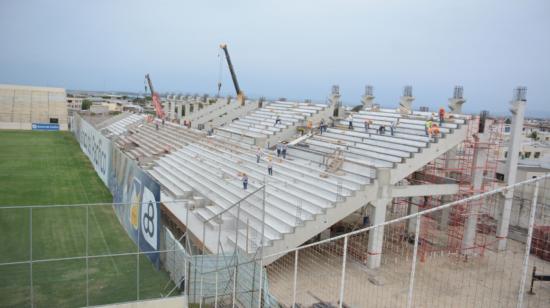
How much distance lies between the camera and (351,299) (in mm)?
10188

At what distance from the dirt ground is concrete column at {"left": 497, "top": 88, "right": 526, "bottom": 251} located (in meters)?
0.73

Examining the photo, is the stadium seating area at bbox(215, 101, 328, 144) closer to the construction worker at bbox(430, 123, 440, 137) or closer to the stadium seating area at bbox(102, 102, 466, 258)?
the stadium seating area at bbox(102, 102, 466, 258)

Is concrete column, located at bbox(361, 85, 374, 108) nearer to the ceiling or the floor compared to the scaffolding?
nearer to the ceiling

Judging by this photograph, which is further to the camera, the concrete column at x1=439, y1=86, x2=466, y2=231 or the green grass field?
the concrete column at x1=439, y1=86, x2=466, y2=231

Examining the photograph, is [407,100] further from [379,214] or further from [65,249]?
[65,249]

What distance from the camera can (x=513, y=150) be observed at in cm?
1456

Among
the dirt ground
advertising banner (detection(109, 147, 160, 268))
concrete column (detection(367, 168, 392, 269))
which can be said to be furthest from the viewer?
concrete column (detection(367, 168, 392, 269))

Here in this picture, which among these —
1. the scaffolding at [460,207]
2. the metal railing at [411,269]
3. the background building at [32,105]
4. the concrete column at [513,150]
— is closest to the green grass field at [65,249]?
the metal railing at [411,269]

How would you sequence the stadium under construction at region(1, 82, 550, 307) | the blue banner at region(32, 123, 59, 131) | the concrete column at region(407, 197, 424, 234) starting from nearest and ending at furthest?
the stadium under construction at region(1, 82, 550, 307) < the concrete column at region(407, 197, 424, 234) < the blue banner at region(32, 123, 59, 131)

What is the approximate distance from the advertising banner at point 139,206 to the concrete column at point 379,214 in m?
5.63

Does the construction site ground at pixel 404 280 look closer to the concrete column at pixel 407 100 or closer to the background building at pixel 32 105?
the concrete column at pixel 407 100

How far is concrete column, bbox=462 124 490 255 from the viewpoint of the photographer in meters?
14.5

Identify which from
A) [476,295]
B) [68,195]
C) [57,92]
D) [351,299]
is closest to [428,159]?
[476,295]

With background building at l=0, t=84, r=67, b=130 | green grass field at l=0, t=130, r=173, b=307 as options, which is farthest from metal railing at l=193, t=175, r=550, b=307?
background building at l=0, t=84, r=67, b=130
